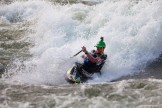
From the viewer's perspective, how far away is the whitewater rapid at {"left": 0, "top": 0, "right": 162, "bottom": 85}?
1191 cm

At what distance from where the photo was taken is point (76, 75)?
36.5 feet

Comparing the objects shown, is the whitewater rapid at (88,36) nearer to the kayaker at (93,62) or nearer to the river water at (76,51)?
the river water at (76,51)

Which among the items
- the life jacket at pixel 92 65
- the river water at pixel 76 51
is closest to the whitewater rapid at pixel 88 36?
the river water at pixel 76 51

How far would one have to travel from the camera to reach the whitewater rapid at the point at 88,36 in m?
11.9

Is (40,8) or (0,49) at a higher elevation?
(40,8)

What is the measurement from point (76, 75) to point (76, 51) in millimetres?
2207

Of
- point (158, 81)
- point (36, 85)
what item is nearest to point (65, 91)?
point (36, 85)

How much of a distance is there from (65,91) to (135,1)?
343 inches

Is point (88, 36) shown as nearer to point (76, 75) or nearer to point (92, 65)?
point (92, 65)

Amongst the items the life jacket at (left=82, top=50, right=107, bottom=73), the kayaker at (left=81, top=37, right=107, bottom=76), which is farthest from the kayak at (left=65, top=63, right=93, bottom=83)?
the life jacket at (left=82, top=50, right=107, bottom=73)

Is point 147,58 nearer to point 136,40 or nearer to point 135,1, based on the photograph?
point 136,40

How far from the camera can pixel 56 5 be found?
64.5 ft

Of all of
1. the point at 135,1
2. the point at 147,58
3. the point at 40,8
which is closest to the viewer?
the point at 147,58

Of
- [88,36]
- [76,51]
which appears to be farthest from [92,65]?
[88,36]
